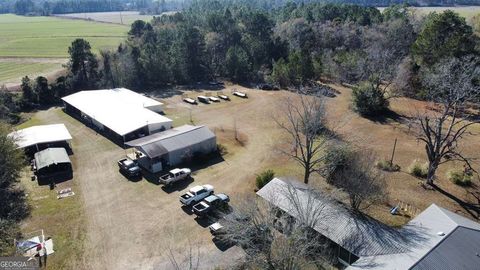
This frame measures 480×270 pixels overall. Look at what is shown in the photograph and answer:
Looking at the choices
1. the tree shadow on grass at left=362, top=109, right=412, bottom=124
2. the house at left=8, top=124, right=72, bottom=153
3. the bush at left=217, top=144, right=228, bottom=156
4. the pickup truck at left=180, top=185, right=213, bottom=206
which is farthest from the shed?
the tree shadow on grass at left=362, top=109, right=412, bottom=124

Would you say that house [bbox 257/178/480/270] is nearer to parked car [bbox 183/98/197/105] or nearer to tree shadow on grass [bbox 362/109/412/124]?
tree shadow on grass [bbox 362/109/412/124]

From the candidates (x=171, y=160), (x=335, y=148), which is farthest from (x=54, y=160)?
(x=335, y=148)

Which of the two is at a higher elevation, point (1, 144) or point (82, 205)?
point (1, 144)

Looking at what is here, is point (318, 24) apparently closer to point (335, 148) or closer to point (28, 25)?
point (335, 148)

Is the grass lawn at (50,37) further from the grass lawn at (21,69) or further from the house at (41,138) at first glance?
the house at (41,138)

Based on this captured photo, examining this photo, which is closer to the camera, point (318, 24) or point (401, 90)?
point (401, 90)

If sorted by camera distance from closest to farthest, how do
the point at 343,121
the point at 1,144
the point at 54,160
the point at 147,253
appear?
the point at 147,253 → the point at 1,144 → the point at 54,160 → the point at 343,121

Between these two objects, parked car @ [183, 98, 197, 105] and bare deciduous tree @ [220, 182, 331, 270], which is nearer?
bare deciduous tree @ [220, 182, 331, 270]

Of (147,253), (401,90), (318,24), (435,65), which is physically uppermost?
(318,24)
